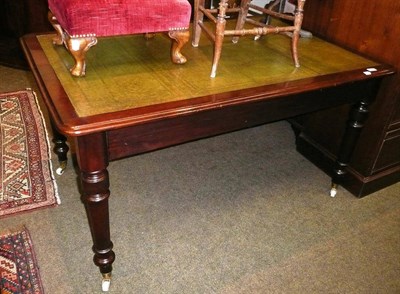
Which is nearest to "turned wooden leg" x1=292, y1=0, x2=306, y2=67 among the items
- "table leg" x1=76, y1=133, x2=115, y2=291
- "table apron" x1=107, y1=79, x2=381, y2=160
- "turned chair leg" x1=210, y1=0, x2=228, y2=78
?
"table apron" x1=107, y1=79, x2=381, y2=160

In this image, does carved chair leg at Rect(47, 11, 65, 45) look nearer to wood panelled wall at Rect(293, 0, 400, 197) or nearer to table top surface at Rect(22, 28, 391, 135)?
table top surface at Rect(22, 28, 391, 135)

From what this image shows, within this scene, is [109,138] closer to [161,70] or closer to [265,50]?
[161,70]

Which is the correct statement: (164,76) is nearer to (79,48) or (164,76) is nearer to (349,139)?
(79,48)

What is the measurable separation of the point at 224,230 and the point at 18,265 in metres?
0.79

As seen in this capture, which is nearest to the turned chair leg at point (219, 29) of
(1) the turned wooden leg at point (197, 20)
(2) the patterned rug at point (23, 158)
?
(1) the turned wooden leg at point (197, 20)

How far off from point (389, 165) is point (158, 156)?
115cm

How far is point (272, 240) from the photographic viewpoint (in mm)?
1508

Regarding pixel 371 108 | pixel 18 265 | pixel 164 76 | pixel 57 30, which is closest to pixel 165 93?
pixel 164 76

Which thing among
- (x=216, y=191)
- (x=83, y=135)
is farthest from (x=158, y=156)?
(x=83, y=135)

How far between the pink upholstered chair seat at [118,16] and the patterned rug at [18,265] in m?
0.82

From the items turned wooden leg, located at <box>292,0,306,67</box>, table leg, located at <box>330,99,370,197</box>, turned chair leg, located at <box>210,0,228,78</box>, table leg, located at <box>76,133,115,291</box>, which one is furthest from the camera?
table leg, located at <box>330,99,370,197</box>

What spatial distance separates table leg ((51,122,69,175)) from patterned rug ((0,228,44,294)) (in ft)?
1.28

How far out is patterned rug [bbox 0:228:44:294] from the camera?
125 cm

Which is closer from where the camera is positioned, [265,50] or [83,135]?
Result: [83,135]
